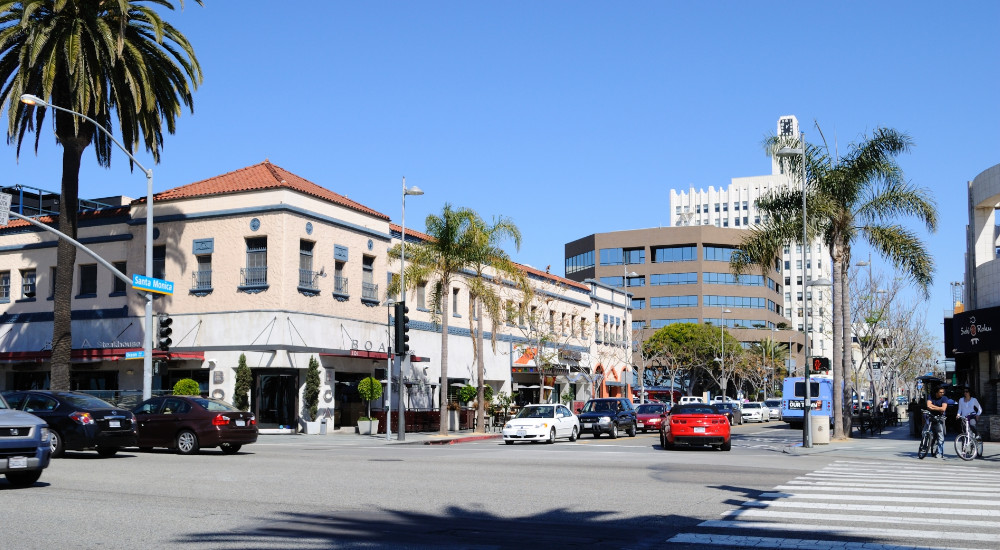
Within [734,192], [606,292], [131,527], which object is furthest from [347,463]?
[734,192]

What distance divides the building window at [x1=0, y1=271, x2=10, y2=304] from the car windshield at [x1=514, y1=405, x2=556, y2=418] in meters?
26.1

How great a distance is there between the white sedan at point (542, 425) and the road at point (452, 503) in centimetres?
1183

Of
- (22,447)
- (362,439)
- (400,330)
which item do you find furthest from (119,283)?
(22,447)

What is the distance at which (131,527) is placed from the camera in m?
10.6

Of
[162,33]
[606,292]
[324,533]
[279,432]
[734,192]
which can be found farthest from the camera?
[734,192]

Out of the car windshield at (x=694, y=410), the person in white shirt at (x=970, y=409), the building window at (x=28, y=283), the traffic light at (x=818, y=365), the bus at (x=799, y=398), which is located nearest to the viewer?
the person in white shirt at (x=970, y=409)

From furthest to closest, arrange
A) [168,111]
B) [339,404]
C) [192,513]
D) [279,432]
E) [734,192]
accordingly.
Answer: [734,192] → [339,404] → [279,432] → [168,111] → [192,513]

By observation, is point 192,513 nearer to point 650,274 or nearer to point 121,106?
point 121,106

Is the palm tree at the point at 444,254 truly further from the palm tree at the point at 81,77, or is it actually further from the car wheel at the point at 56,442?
the car wheel at the point at 56,442

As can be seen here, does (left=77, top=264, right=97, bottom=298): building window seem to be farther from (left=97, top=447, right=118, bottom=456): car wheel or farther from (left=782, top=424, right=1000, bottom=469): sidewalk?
(left=782, top=424, right=1000, bottom=469): sidewalk

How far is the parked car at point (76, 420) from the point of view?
20641 mm

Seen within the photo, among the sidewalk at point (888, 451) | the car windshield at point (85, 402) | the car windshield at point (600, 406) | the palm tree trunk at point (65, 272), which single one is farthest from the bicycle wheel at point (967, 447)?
the palm tree trunk at point (65, 272)

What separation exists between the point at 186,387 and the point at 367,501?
25.2 m

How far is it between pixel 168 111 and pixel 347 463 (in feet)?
65.4
